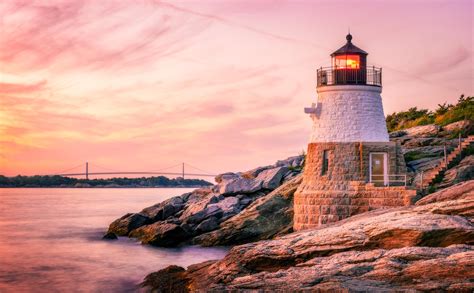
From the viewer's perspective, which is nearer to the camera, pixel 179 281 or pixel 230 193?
pixel 179 281

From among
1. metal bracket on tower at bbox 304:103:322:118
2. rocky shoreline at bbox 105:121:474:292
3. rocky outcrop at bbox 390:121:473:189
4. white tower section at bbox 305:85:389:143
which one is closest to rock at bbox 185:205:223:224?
white tower section at bbox 305:85:389:143

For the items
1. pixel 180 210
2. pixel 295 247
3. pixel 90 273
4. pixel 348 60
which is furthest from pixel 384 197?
pixel 180 210

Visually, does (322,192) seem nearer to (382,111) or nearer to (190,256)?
(382,111)

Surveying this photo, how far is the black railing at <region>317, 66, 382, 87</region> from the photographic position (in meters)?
24.7

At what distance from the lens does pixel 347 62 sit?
81.9 ft

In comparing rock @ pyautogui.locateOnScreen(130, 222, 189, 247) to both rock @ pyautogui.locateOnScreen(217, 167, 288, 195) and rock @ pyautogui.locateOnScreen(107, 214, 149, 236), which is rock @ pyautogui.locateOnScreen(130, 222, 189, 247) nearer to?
rock @ pyautogui.locateOnScreen(107, 214, 149, 236)

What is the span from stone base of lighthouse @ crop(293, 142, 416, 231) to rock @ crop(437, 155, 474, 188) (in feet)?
5.35

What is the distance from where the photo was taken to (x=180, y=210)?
3547 cm

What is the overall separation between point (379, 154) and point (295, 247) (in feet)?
29.6

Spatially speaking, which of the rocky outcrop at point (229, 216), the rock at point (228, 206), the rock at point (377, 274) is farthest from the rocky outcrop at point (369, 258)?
the rock at point (228, 206)

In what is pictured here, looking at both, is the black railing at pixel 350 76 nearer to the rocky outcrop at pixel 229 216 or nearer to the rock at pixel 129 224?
the rocky outcrop at pixel 229 216

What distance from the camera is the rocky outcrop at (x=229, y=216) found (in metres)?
27.8

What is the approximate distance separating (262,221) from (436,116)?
15240 millimetres

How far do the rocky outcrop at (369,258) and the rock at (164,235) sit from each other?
10.7 meters
